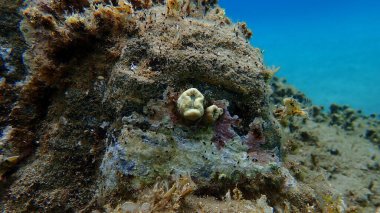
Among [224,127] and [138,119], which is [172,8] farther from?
[224,127]

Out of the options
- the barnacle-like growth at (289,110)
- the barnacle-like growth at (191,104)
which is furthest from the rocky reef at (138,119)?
the barnacle-like growth at (289,110)

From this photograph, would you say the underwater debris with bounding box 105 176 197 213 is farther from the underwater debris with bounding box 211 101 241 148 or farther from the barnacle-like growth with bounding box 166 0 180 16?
the barnacle-like growth with bounding box 166 0 180 16

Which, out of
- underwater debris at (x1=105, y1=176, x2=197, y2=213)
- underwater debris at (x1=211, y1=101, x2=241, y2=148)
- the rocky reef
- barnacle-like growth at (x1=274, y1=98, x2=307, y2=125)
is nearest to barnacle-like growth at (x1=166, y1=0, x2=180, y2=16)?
the rocky reef

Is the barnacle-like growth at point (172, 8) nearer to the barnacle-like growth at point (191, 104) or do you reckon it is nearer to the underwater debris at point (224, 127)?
the barnacle-like growth at point (191, 104)

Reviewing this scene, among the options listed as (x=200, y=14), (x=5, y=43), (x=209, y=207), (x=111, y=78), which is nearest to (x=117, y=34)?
(x=111, y=78)

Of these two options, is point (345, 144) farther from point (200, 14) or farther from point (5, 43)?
point (5, 43)

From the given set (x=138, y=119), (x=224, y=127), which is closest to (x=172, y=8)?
(x=138, y=119)
